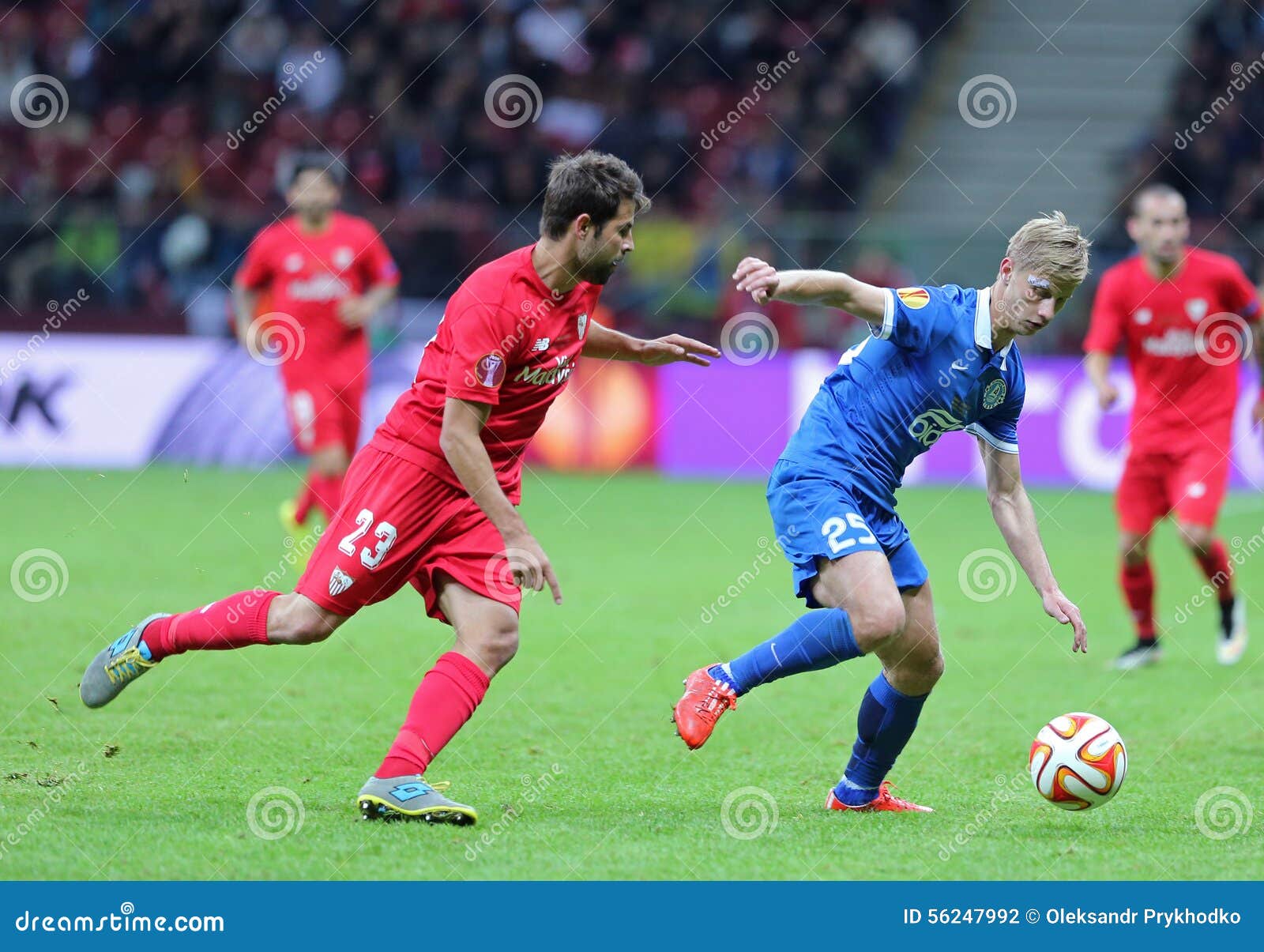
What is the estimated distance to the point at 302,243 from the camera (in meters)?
10.9

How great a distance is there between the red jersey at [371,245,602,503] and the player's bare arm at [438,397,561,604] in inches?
2.3

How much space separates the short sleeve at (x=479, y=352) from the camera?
489cm

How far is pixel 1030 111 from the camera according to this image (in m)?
22.8

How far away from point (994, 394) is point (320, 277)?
260 inches

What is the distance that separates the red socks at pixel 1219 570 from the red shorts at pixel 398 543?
5.04m

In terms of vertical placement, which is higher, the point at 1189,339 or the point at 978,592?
the point at 1189,339

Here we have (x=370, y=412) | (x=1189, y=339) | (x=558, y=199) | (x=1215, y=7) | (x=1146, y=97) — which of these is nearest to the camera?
(x=558, y=199)

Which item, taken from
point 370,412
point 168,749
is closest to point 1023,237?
point 168,749

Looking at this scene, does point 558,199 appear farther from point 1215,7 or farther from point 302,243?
point 1215,7

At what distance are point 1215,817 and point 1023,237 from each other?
2.04 meters

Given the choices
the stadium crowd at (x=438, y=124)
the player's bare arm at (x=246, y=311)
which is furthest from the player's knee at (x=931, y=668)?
the stadium crowd at (x=438, y=124)

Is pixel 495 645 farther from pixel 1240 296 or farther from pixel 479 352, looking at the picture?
pixel 1240 296

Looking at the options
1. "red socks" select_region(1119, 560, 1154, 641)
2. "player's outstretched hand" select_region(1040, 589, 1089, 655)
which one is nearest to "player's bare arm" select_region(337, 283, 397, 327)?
"red socks" select_region(1119, 560, 1154, 641)

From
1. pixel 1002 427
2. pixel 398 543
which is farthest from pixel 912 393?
pixel 398 543
